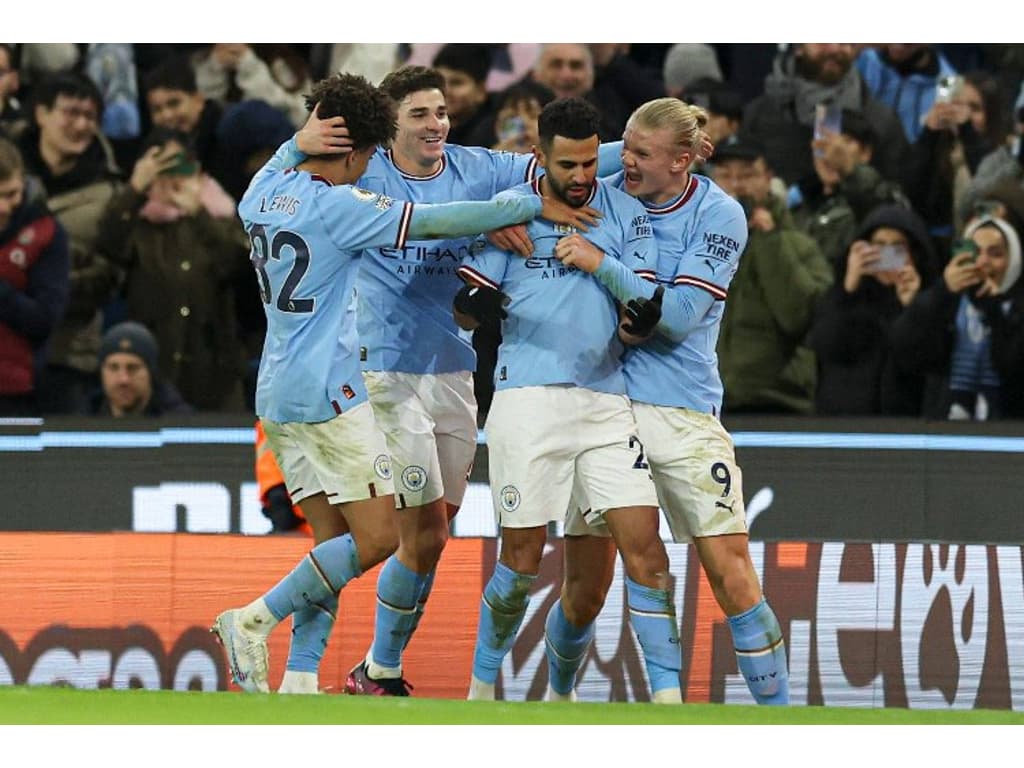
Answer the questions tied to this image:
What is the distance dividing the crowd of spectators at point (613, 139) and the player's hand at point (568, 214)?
3.11 m

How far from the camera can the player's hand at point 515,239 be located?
281 inches

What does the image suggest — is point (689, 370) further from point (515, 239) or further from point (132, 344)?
point (132, 344)

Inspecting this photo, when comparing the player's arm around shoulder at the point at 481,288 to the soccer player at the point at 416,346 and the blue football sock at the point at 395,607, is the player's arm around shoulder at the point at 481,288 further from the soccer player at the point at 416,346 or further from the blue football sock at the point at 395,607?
the blue football sock at the point at 395,607

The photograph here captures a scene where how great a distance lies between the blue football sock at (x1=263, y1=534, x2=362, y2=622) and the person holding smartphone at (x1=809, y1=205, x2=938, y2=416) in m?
4.07

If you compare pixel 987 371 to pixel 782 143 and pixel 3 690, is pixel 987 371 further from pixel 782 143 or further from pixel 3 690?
pixel 3 690

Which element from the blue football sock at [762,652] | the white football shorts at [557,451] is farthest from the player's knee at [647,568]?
the blue football sock at [762,652]

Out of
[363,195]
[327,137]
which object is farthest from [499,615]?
[327,137]

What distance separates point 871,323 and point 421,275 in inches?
144

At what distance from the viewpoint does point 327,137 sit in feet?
23.9

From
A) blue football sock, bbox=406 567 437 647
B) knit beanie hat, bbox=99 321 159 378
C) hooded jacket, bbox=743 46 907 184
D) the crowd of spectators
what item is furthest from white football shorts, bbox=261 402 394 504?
hooded jacket, bbox=743 46 907 184

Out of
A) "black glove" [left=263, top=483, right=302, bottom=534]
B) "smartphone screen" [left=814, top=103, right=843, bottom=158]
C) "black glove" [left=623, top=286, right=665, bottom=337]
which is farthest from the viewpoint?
"smartphone screen" [left=814, top=103, right=843, bottom=158]

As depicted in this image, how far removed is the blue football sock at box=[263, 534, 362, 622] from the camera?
7.32 meters

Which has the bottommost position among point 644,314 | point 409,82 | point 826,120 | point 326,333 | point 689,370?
point 689,370

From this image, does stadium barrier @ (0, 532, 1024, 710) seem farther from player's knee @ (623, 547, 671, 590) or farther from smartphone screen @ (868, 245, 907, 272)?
smartphone screen @ (868, 245, 907, 272)
